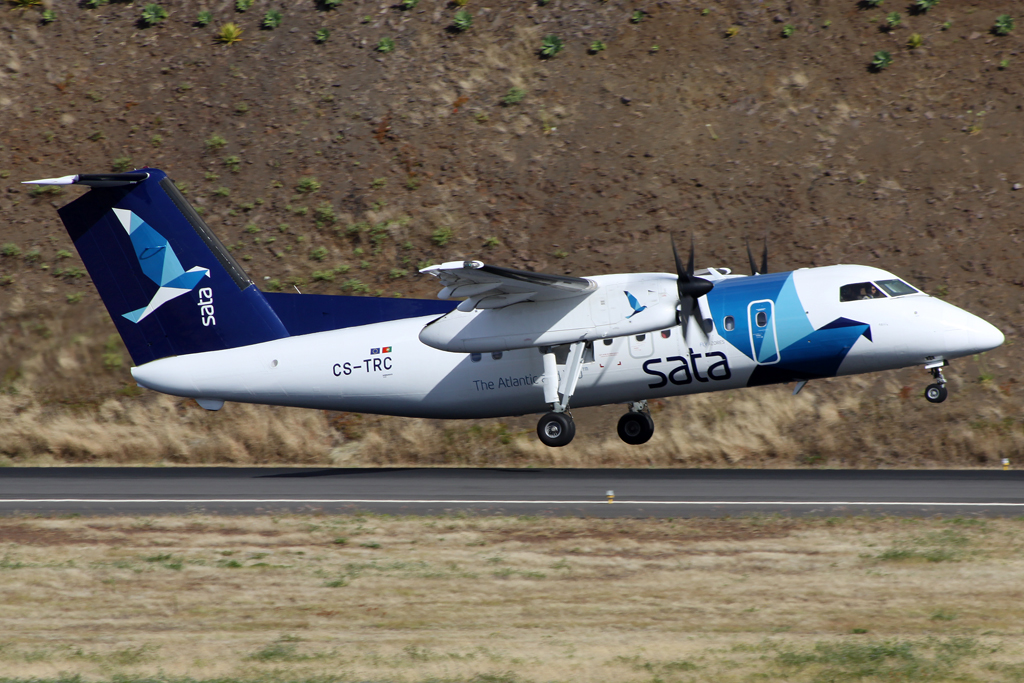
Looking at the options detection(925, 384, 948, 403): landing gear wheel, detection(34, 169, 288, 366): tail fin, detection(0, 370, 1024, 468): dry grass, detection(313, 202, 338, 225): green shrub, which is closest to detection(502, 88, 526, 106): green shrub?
detection(313, 202, 338, 225): green shrub

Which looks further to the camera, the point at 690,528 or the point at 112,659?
the point at 690,528

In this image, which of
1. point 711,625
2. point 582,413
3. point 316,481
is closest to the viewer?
point 711,625

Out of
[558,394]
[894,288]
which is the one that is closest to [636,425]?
[558,394]

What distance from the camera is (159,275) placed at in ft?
69.6

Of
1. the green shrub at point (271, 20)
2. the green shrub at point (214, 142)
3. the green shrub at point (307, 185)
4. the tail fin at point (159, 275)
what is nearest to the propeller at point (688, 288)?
the tail fin at point (159, 275)

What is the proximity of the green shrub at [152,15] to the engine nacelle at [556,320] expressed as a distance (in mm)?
26385

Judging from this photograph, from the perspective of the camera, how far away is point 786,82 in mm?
34188

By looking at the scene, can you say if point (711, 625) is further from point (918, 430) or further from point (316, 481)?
point (918, 430)

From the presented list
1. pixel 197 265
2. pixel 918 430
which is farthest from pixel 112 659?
pixel 918 430

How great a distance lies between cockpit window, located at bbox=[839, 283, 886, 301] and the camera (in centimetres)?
1897

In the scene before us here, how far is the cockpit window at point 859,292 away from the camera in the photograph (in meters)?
19.0

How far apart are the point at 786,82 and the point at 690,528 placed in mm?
22819

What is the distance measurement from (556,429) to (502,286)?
3.03m

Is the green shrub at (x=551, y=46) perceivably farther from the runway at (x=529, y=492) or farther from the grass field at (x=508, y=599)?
the grass field at (x=508, y=599)
